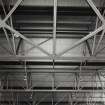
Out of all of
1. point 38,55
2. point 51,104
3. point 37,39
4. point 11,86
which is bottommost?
point 51,104

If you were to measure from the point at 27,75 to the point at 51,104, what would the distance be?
601cm

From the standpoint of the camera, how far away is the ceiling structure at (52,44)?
33.5 feet

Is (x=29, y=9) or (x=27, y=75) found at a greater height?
(x=29, y=9)

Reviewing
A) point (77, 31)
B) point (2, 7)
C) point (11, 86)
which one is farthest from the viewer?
point (11, 86)

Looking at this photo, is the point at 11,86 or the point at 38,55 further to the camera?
the point at 11,86

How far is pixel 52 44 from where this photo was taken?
40.3 feet

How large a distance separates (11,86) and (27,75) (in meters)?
2.21

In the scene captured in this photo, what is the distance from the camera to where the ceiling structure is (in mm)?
10211

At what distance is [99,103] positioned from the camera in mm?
20703

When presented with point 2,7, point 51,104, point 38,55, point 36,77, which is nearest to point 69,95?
point 51,104

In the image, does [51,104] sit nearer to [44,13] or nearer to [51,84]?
[51,84]

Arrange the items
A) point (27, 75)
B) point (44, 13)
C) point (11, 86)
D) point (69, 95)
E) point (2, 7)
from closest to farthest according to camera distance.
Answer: point (2, 7)
point (44, 13)
point (27, 75)
point (11, 86)
point (69, 95)

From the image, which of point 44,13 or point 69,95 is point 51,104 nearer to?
point 69,95

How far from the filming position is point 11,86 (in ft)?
56.6
